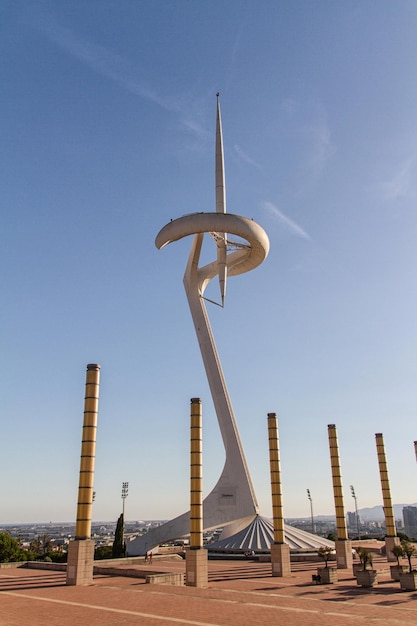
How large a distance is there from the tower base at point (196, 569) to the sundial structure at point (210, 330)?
42.6 ft

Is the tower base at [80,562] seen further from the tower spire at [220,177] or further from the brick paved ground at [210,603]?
the tower spire at [220,177]

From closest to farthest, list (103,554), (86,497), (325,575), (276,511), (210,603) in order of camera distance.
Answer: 1. (210,603)
2. (325,575)
3. (86,497)
4. (276,511)
5. (103,554)

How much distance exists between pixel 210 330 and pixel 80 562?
75.4 ft

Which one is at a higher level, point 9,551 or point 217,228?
point 217,228

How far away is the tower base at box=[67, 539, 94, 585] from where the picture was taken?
861 inches

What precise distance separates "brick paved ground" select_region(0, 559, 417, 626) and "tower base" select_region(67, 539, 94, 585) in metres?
0.59

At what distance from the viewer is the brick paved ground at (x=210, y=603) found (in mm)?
14430

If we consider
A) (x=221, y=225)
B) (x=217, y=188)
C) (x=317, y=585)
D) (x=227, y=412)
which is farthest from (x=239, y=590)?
(x=217, y=188)

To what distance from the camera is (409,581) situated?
67.4 ft

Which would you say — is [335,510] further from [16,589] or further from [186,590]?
[16,589]

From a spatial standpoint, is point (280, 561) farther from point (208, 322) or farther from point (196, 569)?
point (208, 322)

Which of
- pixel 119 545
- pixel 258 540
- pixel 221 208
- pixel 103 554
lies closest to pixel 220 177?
pixel 221 208

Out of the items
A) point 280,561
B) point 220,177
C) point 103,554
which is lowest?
point 103,554

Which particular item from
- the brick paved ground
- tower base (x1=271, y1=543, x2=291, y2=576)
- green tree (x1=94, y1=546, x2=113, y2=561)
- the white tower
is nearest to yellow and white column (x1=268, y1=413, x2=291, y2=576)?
tower base (x1=271, y1=543, x2=291, y2=576)
